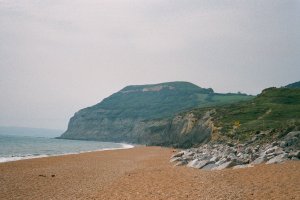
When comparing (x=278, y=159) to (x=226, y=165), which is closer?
(x=226, y=165)

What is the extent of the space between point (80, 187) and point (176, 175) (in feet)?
Answer: 24.2

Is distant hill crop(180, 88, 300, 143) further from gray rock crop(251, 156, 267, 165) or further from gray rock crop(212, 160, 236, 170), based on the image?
gray rock crop(212, 160, 236, 170)

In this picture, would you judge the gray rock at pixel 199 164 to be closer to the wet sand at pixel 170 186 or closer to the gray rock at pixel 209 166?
the gray rock at pixel 209 166

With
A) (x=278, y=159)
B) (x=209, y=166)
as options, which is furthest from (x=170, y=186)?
(x=278, y=159)

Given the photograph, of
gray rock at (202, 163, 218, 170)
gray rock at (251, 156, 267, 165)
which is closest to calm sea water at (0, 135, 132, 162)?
gray rock at (202, 163, 218, 170)

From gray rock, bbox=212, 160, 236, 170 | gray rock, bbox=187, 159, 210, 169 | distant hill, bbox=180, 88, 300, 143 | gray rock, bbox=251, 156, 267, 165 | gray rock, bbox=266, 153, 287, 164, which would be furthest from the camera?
distant hill, bbox=180, 88, 300, 143

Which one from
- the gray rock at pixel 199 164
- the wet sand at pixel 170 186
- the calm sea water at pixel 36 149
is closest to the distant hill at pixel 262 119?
the gray rock at pixel 199 164

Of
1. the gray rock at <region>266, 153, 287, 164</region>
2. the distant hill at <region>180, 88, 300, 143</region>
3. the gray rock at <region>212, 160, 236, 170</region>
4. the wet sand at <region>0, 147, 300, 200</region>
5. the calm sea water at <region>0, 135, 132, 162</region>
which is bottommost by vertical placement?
the calm sea water at <region>0, 135, 132, 162</region>

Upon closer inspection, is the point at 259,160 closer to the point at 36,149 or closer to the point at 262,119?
the point at 262,119

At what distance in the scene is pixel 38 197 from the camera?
19.9m

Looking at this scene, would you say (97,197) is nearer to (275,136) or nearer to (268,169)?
(268,169)

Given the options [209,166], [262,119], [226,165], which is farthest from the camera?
[262,119]

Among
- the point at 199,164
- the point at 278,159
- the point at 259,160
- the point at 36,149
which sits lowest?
the point at 36,149

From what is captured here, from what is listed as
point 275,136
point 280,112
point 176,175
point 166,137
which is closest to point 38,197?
point 176,175
